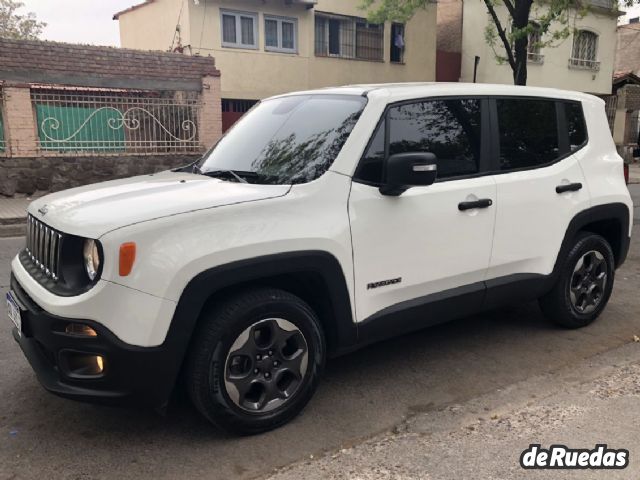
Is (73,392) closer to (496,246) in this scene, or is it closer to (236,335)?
(236,335)

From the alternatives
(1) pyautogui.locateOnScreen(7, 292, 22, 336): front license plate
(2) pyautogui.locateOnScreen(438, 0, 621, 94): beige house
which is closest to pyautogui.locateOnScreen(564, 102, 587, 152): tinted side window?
(1) pyautogui.locateOnScreen(7, 292, 22, 336): front license plate

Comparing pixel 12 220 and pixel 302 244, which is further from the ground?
pixel 302 244

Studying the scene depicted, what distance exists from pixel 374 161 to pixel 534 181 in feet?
4.39

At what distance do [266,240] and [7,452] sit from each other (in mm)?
1630

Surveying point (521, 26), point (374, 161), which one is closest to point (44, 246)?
point (374, 161)

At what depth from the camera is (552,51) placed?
24422 millimetres

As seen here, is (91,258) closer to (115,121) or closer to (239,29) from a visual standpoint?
(115,121)

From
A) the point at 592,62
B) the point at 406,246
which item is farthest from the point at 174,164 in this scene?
the point at 592,62

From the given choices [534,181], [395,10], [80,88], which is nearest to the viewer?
[534,181]

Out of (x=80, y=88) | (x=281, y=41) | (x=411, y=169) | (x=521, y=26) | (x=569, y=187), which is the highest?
(x=281, y=41)

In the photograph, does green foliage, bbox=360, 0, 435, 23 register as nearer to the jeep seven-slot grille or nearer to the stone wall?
the stone wall

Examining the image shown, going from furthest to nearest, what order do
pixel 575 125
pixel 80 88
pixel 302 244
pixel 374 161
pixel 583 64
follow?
1. pixel 583 64
2. pixel 80 88
3. pixel 575 125
4. pixel 374 161
5. pixel 302 244

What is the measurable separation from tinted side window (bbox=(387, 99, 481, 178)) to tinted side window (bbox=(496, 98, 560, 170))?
0.24m

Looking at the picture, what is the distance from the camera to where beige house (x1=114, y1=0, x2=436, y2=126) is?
17750 millimetres
